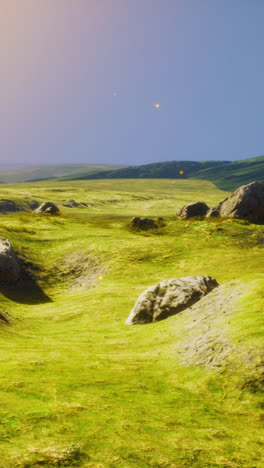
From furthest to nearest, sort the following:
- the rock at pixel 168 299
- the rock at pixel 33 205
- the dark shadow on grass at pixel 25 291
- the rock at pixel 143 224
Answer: the rock at pixel 33 205
the rock at pixel 143 224
the dark shadow on grass at pixel 25 291
the rock at pixel 168 299

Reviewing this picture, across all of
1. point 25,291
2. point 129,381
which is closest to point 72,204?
point 25,291

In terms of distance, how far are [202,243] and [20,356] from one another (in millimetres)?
28437

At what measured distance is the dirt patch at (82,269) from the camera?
110 feet

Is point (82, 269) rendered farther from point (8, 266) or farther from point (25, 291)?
point (8, 266)

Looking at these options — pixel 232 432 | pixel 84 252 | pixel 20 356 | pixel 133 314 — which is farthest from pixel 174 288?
pixel 84 252

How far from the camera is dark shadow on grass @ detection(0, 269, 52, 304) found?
97.8 ft

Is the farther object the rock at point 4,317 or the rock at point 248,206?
the rock at point 248,206

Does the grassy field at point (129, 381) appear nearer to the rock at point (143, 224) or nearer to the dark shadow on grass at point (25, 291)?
the dark shadow on grass at point (25, 291)

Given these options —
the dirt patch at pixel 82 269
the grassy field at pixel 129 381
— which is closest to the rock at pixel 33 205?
the dirt patch at pixel 82 269

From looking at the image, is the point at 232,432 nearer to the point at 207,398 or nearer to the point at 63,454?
the point at 207,398

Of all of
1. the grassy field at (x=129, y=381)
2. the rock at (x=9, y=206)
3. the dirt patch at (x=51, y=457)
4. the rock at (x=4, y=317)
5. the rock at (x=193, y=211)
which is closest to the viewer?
the dirt patch at (x=51, y=457)

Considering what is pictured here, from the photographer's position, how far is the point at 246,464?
9117mm

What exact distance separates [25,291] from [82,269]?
622 centimetres

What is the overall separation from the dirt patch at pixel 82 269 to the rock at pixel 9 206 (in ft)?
300
